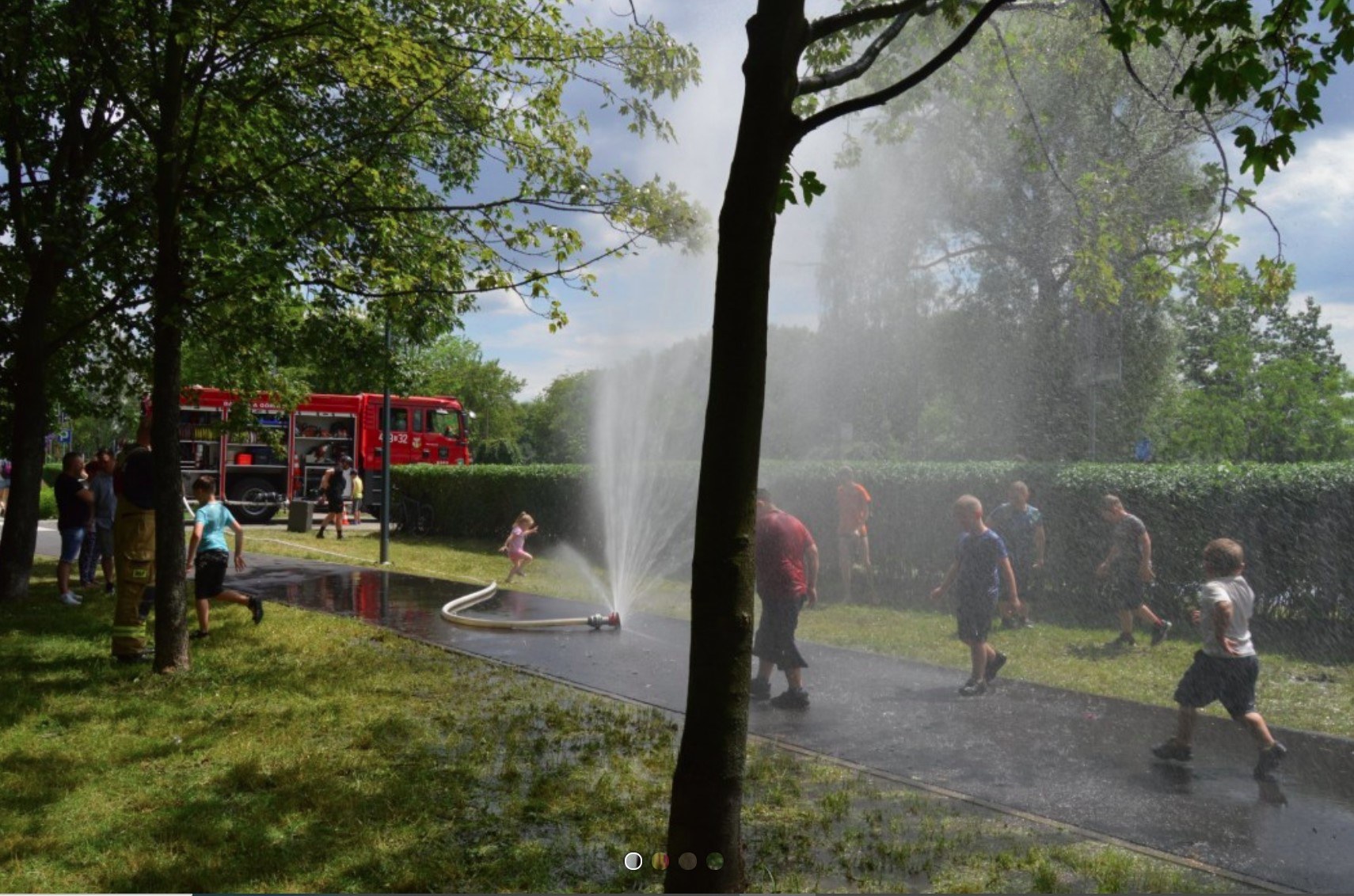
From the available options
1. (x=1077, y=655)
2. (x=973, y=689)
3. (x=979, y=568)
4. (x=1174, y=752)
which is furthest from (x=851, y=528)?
(x=1174, y=752)

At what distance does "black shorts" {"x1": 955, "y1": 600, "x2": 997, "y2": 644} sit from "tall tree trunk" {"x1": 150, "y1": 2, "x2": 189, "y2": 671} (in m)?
6.22

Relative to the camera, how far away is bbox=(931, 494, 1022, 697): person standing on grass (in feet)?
26.6

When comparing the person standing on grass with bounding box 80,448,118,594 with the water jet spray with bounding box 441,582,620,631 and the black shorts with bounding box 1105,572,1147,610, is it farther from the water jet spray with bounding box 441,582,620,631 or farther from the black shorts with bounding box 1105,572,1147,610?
the black shorts with bounding box 1105,572,1147,610

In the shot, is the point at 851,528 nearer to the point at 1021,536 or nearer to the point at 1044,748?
the point at 1021,536

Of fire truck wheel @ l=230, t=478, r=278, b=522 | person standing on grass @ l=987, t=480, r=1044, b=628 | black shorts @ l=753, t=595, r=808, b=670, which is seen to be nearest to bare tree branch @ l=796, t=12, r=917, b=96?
black shorts @ l=753, t=595, r=808, b=670

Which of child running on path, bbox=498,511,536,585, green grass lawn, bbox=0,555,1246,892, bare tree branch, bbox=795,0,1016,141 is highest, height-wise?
bare tree branch, bbox=795,0,1016,141

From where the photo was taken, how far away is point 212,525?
9695mm

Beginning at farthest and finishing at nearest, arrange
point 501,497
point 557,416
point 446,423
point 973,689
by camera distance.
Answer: point 557,416 → point 446,423 → point 501,497 → point 973,689

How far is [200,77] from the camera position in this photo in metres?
8.25

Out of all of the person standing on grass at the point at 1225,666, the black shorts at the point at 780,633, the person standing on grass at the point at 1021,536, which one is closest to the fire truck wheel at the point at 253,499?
the person standing on grass at the point at 1021,536

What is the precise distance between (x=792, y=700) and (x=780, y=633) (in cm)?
51

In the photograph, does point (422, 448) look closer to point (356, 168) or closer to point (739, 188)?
point (356, 168)

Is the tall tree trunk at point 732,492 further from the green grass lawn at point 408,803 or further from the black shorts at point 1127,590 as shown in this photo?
the black shorts at point 1127,590

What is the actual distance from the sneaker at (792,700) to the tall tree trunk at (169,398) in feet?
15.4
